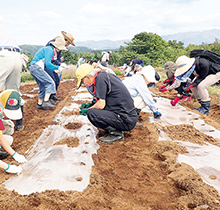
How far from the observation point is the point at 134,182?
1.54 metres

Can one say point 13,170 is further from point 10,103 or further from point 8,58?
point 8,58

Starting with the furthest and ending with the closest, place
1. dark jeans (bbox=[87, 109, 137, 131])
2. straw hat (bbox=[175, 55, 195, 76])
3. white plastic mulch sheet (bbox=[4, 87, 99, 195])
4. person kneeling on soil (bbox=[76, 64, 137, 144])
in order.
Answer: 1. straw hat (bbox=[175, 55, 195, 76])
2. dark jeans (bbox=[87, 109, 137, 131])
3. person kneeling on soil (bbox=[76, 64, 137, 144])
4. white plastic mulch sheet (bbox=[4, 87, 99, 195])

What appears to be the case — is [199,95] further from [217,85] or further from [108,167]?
[217,85]

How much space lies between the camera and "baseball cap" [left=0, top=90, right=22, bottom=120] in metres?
1.88

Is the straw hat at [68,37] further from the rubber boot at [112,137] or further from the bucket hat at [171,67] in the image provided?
the rubber boot at [112,137]

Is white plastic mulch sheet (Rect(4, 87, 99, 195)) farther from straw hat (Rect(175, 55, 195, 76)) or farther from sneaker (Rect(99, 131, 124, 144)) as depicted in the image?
straw hat (Rect(175, 55, 195, 76))

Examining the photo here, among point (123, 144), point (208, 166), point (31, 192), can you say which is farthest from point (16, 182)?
point (208, 166)

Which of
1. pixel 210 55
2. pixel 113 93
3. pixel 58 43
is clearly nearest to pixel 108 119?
pixel 113 93

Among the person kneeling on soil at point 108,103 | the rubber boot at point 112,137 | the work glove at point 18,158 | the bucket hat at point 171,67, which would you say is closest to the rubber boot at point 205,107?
the bucket hat at point 171,67

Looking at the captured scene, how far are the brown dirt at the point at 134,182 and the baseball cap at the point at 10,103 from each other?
0.45 meters

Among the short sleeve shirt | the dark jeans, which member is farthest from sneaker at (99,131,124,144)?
the short sleeve shirt

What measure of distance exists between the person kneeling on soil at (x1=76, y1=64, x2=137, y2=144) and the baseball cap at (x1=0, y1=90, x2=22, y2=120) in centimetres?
71

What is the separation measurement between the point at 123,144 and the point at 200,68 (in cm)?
229

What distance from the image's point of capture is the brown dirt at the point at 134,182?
1249 mm
